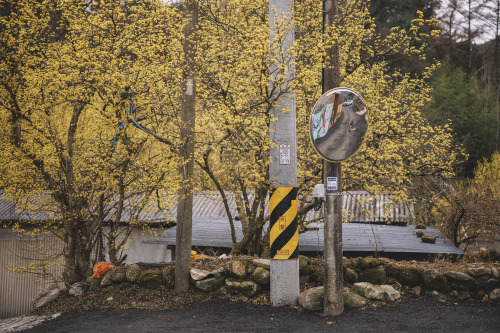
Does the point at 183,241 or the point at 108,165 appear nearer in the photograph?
the point at 183,241

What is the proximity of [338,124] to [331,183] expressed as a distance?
86 centimetres

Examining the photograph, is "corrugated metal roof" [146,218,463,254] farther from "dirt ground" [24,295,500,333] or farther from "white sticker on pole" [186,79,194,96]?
"white sticker on pole" [186,79,194,96]

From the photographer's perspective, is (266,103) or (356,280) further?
(266,103)

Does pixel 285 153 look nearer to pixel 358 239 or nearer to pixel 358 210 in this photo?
pixel 358 239

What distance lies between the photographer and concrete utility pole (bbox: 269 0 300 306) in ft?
21.9

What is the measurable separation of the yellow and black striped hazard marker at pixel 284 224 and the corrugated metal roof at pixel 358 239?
12.1 feet

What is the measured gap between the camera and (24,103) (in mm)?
7988

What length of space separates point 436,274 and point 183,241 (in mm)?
4230

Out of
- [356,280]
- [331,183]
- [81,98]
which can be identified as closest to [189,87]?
[81,98]

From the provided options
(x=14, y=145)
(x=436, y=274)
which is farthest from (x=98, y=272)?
(x=436, y=274)

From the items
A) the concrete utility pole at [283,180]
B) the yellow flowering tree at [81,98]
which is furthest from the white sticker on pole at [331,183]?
the yellow flowering tree at [81,98]

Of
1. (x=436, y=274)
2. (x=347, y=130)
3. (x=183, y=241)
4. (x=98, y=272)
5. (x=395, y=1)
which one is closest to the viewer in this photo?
(x=347, y=130)

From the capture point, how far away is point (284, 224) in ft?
22.2

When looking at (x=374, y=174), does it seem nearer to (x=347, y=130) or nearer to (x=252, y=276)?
(x=347, y=130)
